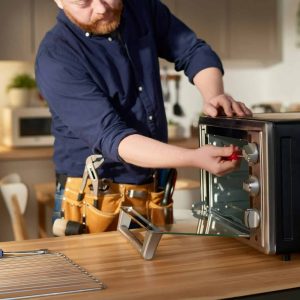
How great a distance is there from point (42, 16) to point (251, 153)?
2564 millimetres

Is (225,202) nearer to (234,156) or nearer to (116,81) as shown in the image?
(234,156)

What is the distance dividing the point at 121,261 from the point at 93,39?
24.7 inches

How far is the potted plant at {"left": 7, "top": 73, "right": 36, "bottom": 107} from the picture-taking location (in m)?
3.66

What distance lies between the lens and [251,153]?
1191 mm

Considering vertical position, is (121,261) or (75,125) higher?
(75,125)

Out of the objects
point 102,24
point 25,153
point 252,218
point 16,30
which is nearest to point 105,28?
point 102,24

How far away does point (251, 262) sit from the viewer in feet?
3.90

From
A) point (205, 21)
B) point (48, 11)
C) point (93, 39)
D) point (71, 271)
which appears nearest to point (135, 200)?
point (93, 39)

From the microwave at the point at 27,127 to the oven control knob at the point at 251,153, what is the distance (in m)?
2.45

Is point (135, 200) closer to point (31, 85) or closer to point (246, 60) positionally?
point (31, 85)

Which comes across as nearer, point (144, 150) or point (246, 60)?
point (144, 150)

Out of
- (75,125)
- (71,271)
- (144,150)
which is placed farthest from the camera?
(75,125)

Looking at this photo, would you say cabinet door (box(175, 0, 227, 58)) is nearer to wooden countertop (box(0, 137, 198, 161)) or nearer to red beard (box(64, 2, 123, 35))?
wooden countertop (box(0, 137, 198, 161))

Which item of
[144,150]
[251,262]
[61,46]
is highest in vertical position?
[61,46]
